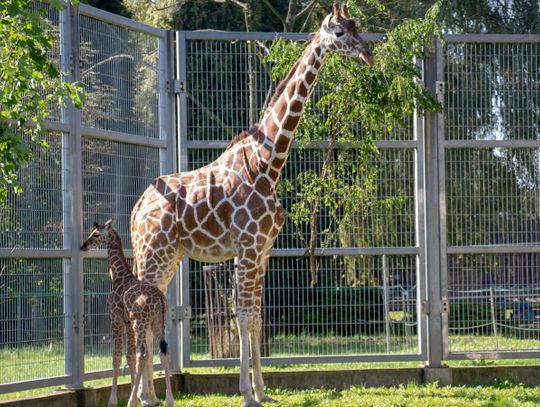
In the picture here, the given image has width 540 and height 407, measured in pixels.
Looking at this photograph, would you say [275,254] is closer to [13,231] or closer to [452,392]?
[452,392]

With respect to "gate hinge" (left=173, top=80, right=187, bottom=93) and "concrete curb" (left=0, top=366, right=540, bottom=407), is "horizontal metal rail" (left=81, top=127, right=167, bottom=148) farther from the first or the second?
"concrete curb" (left=0, top=366, right=540, bottom=407)

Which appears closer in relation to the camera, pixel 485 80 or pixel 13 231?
pixel 13 231

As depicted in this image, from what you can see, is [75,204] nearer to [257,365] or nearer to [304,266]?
[257,365]

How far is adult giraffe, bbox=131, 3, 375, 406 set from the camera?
987 cm

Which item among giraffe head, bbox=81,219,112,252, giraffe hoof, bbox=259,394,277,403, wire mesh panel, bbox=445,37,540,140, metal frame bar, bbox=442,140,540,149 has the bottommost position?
giraffe hoof, bbox=259,394,277,403

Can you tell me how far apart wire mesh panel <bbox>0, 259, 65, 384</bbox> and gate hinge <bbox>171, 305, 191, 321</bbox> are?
1.87 m

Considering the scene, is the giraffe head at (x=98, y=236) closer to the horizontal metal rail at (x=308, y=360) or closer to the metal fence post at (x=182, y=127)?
the metal fence post at (x=182, y=127)

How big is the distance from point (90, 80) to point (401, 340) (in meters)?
4.82

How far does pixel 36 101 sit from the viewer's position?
7039mm

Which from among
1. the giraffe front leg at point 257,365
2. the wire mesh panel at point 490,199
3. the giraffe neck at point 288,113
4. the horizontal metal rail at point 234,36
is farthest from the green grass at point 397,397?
the horizontal metal rail at point 234,36

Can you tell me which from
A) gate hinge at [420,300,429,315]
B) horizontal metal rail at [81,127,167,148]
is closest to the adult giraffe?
horizontal metal rail at [81,127,167,148]

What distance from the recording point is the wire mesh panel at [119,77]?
34.3 feet

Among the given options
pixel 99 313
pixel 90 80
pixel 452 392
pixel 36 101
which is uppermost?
pixel 90 80

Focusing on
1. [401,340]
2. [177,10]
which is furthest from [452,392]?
[177,10]
